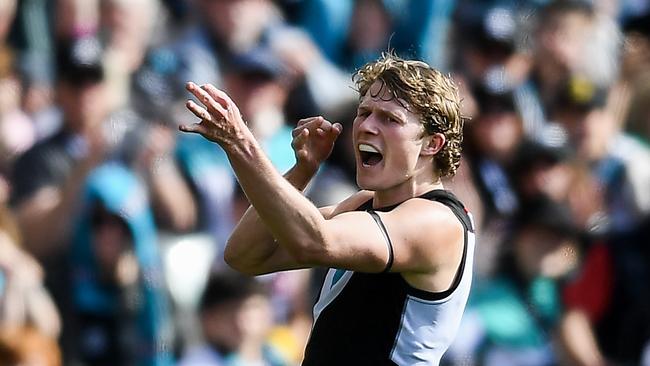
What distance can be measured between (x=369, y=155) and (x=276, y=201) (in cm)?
62

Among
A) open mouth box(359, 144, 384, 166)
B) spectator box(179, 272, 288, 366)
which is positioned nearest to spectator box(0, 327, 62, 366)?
spectator box(179, 272, 288, 366)

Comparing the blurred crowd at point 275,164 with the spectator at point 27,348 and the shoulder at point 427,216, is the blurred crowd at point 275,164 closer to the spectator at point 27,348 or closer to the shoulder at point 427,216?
the spectator at point 27,348

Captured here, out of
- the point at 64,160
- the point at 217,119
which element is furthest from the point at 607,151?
the point at 217,119

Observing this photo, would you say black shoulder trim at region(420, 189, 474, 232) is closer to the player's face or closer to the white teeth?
the player's face

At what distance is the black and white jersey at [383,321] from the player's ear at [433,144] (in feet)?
0.51

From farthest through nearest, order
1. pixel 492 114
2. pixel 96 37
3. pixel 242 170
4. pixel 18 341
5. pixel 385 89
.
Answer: pixel 492 114, pixel 96 37, pixel 18 341, pixel 385 89, pixel 242 170

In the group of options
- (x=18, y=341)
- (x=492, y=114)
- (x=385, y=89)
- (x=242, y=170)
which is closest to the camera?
(x=242, y=170)

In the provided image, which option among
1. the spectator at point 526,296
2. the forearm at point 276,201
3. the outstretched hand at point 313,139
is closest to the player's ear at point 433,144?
the outstretched hand at point 313,139

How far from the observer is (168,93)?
856 cm

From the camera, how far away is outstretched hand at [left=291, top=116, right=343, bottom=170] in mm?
4844

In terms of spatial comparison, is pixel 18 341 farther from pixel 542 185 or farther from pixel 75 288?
pixel 542 185

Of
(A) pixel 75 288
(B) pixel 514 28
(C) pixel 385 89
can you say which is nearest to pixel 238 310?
(A) pixel 75 288

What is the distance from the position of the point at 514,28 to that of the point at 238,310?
10.5 feet

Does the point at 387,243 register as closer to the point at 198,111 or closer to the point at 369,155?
the point at 369,155
